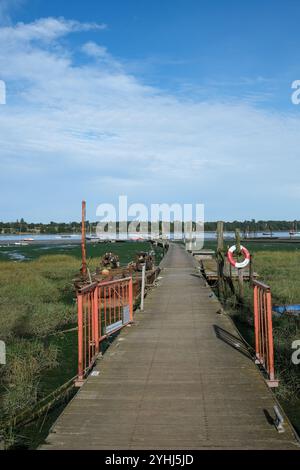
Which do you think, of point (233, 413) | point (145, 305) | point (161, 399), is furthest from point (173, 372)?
point (145, 305)

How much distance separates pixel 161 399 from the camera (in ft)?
17.5

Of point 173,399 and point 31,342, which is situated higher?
point 173,399

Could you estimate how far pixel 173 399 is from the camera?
5.34m

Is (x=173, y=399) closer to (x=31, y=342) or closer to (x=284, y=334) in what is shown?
(x=284, y=334)

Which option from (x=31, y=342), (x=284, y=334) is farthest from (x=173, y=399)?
(x=31, y=342)

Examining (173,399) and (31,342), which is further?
(31,342)

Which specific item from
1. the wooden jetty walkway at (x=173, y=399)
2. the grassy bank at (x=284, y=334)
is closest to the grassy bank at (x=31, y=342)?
the wooden jetty walkway at (x=173, y=399)

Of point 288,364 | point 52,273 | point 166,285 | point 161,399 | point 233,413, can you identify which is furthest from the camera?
point 52,273

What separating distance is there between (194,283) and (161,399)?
39.6ft

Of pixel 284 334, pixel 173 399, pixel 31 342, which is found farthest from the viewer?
pixel 31 342

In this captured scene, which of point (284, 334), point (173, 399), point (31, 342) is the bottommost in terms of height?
point (31, 342)

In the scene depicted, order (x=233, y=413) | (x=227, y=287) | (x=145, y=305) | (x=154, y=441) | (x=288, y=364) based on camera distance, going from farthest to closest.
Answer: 1. (x=227, y=287)
2. (x=145, y=305)
3. (x=288, y=364)
4. (x=233, y=413)
5. (x=154, y=441)

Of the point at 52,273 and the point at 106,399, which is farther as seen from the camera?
the point at 52,273
